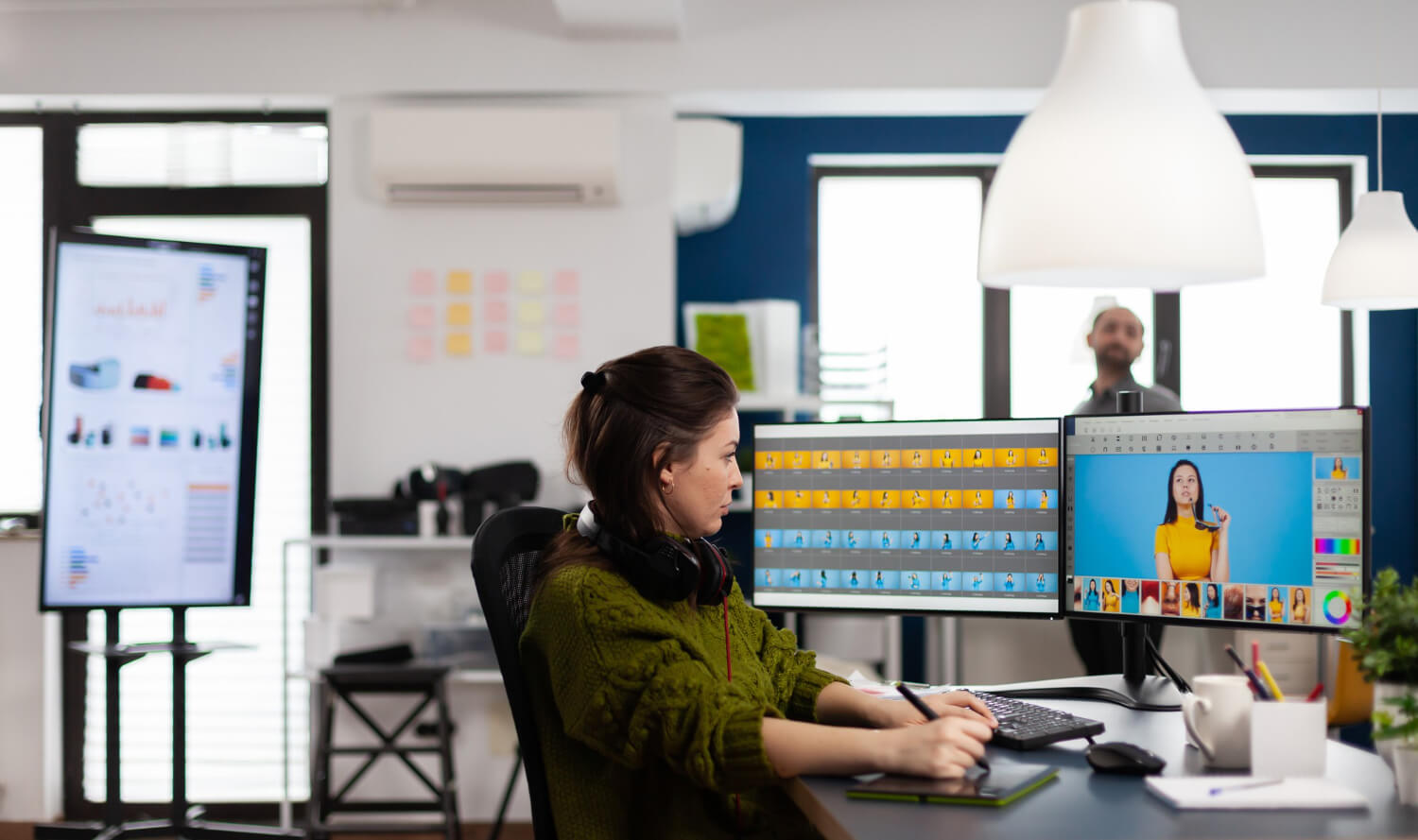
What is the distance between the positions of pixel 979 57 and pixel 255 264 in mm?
2268

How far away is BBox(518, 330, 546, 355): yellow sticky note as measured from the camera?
3.68 metres

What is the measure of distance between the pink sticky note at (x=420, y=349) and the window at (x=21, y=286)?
1392mm

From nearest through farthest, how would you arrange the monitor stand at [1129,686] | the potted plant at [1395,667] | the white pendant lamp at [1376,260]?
the potted plant at [1395,667]
the monitor stand at [1129,686]
the white pendant lamp at [1376,260]

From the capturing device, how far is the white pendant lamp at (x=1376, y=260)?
283 centimetres

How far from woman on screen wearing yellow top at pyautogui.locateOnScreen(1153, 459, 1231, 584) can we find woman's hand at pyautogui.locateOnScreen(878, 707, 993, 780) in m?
0.62

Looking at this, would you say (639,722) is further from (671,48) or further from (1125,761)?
(671,48)

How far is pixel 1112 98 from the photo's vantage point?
3.96 feet

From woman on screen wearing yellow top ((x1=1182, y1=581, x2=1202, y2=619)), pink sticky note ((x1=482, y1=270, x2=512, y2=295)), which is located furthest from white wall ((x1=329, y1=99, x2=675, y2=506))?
woman on screen wearing yellow top ((x1=1182, y1=581, x2=1202, y2=619))

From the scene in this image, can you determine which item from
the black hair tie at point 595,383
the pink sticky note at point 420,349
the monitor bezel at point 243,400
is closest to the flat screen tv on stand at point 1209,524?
the black hair tie at point 595,383

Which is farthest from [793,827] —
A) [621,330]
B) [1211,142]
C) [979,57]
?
[979,57]

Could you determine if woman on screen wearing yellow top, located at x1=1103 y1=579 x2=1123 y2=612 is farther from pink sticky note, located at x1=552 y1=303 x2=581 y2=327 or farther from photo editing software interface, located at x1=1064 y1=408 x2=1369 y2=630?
pink sticky note, located at x1=552 y1=303 x2=581 y2=327

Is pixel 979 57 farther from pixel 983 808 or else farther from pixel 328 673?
pixel 983 808

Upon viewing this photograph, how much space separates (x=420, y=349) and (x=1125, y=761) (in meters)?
2.82

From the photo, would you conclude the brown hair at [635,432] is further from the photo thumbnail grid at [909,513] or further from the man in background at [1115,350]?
the man in background at [1115,350]
